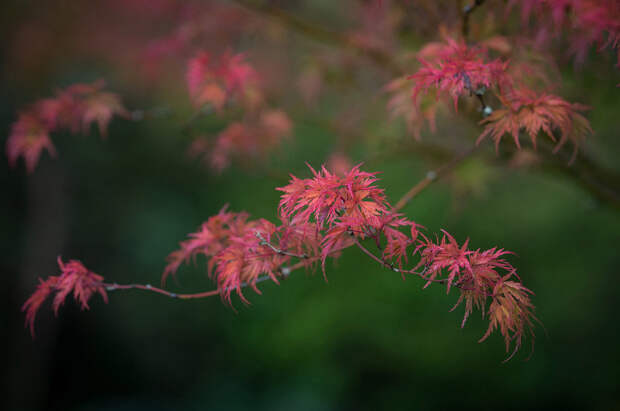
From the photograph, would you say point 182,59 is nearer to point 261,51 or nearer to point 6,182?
point 261,51

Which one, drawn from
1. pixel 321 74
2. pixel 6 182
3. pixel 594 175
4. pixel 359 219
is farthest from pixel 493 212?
pixel 6 182

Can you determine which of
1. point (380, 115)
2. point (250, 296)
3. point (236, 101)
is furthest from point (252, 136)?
point (250, 296)

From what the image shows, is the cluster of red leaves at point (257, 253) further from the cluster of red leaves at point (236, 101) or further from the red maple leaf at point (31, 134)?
the red maple leaf at point (31, 134)

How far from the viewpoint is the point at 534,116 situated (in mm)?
898

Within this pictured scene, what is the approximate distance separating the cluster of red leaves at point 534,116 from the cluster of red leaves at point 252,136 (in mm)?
913

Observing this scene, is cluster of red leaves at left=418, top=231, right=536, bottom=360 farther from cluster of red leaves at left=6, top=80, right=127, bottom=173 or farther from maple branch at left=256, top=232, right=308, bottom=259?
cluster of red leaves at left=6, top=80, right=127, bottom=173

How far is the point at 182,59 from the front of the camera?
3.47 meters

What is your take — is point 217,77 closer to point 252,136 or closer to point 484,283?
point 252,136

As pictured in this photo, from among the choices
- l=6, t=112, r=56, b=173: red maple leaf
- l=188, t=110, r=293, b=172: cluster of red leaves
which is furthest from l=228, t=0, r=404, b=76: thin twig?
l=6, t=112, r=56, b=173: red maple leaf

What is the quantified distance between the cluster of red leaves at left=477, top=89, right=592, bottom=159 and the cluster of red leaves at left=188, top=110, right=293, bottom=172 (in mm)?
913

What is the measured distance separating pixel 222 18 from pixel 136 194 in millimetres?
2419

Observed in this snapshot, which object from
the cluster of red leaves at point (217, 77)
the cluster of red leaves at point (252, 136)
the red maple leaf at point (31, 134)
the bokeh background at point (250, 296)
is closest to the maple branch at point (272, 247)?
the cluster of red leaves at point (217, 77)

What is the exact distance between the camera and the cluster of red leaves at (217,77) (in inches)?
54.1

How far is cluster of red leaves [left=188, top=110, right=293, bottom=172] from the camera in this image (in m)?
1.67
